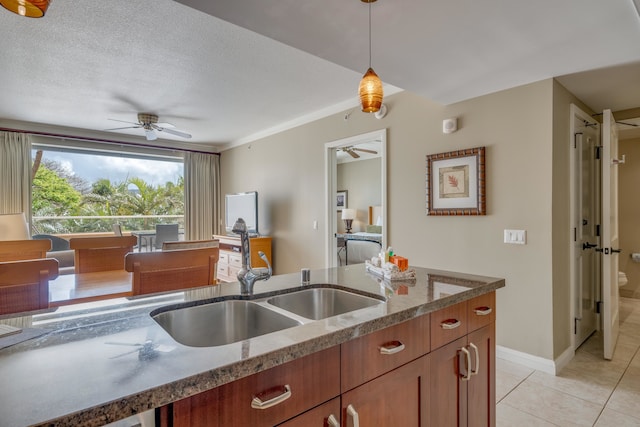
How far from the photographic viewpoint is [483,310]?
1.53 meters

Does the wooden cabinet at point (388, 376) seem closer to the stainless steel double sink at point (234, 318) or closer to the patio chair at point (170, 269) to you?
the stainless steel double sink at point (234, 318)

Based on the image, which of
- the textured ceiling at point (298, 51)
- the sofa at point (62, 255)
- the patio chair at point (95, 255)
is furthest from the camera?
the sofa at point (62, 255)

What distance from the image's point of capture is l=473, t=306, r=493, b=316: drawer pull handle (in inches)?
58.5

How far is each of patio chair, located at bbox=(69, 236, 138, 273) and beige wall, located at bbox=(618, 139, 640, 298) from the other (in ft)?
20.1

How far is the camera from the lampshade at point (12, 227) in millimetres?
3775

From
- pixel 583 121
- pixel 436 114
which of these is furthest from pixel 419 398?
pixel 583 121

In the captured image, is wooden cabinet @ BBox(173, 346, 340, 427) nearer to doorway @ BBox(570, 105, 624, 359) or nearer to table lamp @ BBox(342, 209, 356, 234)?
doorway @ BBox(570, 105, 624, 359)

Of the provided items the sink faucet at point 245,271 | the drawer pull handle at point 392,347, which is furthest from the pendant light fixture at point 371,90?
the drawer pull handle at point 392,347

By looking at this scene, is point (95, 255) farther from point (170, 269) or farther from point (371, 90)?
point (371, 90)

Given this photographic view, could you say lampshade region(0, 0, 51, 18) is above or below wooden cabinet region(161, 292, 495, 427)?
above

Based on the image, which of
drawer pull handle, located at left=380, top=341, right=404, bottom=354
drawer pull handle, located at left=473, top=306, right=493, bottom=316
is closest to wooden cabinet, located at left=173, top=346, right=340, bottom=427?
drawer pull handle, located at left=380, top=341, right=404, bottom=354

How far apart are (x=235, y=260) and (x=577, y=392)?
419 cm

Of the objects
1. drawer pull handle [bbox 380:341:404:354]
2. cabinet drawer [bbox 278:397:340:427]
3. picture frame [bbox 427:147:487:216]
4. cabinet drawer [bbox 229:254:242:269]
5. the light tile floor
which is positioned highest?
picture frame [bbox 427:147:487:216]

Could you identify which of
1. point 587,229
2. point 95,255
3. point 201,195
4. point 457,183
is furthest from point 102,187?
point 587,229
